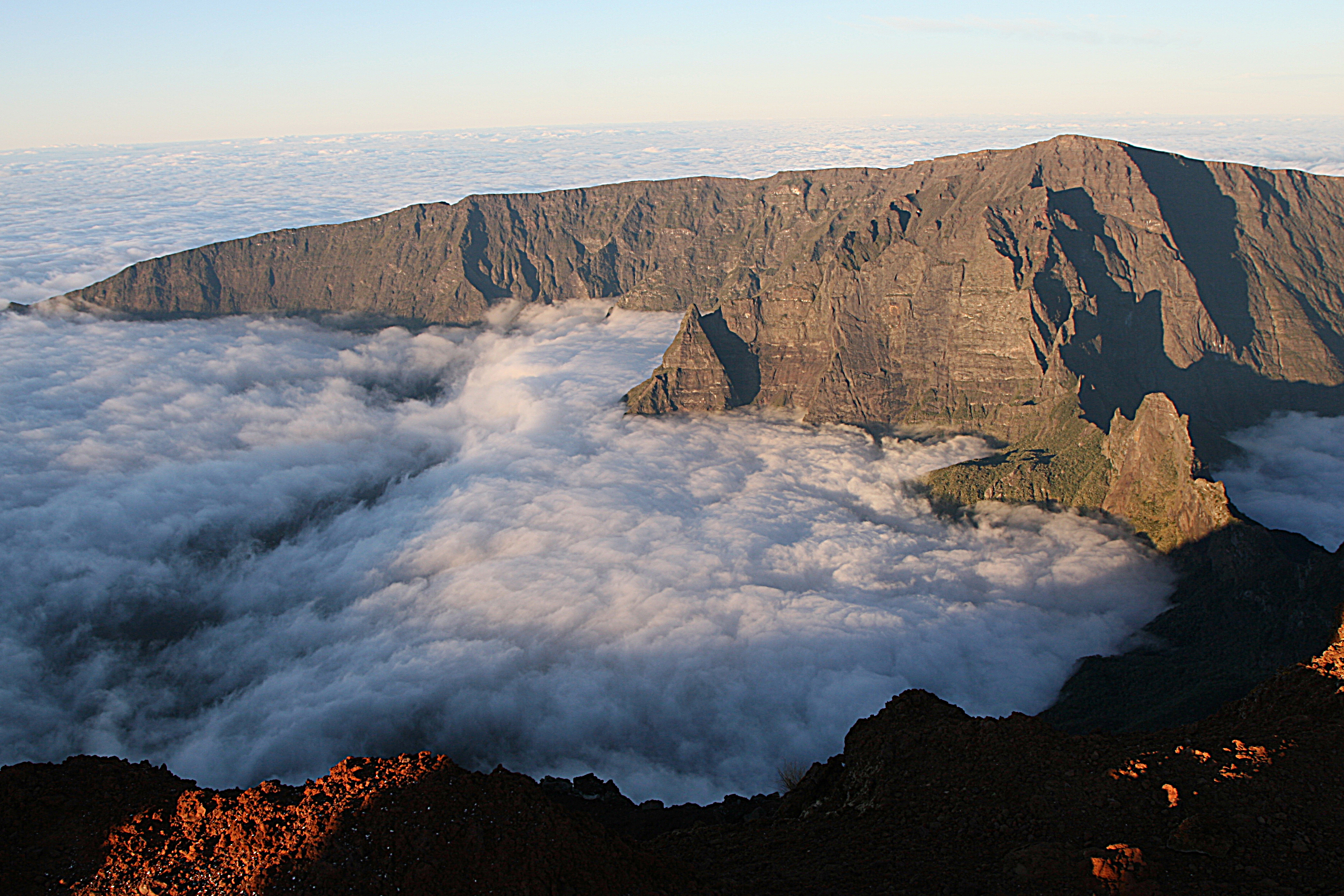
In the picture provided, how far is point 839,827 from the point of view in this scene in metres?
30.3

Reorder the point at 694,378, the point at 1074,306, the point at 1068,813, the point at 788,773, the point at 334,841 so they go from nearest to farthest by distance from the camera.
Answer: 1. the point at 334,841
2. the point at 1068,813
3. the point at 788,773
4. the point at 1074,306
5. the point at 694,378

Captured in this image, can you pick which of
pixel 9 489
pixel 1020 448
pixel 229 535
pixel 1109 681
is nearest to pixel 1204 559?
pixel 1109 681

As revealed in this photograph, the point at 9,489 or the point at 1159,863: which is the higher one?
the point at 1159,863

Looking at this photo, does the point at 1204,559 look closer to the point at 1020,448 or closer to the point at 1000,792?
the point at 1020,448

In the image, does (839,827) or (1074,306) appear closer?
(839,827)

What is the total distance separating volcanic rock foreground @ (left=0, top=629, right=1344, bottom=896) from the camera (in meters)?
20.3

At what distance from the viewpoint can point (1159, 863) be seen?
70.2 feet

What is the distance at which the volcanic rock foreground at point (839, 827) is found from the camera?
2027 centimetres

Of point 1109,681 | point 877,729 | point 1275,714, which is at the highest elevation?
point 1275,714

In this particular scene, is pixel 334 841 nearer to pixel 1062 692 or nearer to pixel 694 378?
pixel 1062 692

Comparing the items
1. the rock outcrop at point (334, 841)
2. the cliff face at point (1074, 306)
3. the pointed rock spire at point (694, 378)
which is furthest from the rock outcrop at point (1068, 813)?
the pointed rock spire at point (694, 378)

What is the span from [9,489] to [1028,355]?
682ft

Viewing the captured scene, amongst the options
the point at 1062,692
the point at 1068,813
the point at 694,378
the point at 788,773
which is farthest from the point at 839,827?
the point at 694,378

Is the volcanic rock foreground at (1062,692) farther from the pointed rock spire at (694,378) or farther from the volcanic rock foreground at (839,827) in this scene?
the pointed rock spire at (694,378)
